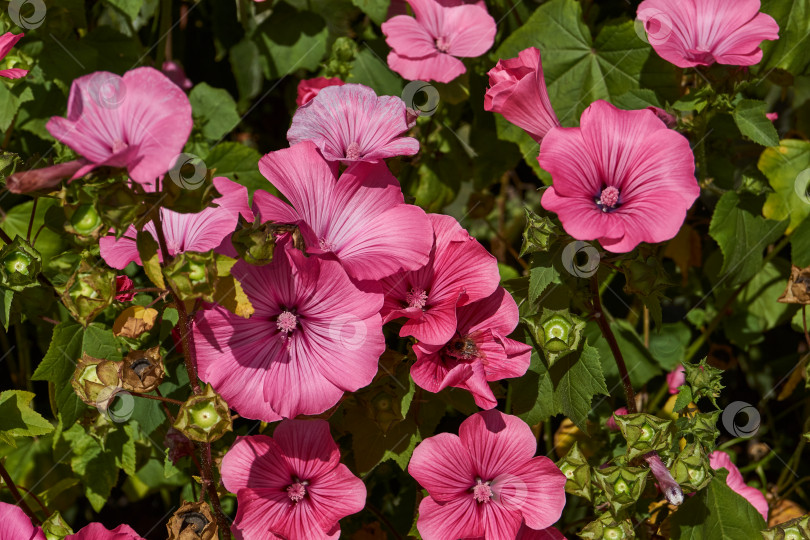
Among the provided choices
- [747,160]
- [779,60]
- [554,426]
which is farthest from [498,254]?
[779,60]

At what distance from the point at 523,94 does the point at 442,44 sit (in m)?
0.65

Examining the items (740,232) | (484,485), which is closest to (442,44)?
(740,232)

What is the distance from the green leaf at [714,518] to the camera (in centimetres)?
150

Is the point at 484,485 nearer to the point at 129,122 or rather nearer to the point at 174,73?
the point at 129,122

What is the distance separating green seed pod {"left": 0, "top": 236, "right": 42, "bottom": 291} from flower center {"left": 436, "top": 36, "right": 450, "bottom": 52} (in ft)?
3.36

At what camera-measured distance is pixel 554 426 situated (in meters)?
2.28

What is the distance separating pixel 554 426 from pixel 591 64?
39.7 inches

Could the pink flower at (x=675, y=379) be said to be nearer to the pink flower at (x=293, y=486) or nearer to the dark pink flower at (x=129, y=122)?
the pink flower at (x=293, y=486)

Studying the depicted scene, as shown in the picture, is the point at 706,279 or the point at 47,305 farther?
the point at 706,279

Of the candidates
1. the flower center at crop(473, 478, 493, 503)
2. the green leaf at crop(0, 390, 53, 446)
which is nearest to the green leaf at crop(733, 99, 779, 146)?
the flower center at crop(473, 478, 493, 503)

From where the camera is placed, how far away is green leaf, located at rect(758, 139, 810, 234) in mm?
1897

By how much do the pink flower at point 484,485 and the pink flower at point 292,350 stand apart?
22 cm

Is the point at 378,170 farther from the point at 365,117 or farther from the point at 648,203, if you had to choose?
the point at 648,203

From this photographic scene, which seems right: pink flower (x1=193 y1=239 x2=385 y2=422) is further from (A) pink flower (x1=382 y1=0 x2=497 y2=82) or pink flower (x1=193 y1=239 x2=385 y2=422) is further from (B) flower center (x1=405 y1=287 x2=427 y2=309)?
(A) pink flower (x1=382 y1=0 x2=497 y2=82)
